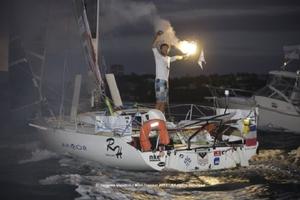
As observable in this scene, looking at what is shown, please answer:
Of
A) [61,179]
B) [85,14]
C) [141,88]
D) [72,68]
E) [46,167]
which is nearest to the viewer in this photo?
[61,179]

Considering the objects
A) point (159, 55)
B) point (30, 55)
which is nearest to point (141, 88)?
point (30, 55)

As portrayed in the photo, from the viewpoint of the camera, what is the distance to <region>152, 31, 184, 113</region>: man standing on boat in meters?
16.2

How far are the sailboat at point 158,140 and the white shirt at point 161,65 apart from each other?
159 cm

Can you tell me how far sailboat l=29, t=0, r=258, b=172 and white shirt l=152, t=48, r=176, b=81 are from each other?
5.23 ft

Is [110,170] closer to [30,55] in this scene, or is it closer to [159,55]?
[159,55]

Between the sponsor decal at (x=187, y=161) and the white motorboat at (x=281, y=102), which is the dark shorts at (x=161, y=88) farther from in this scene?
the white motorboat at (x=281, y=102)

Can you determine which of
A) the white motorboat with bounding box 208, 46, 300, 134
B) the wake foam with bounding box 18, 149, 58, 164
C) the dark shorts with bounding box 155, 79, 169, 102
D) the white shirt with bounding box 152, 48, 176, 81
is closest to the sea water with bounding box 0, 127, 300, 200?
the wake foam with bounding box 18, 149, 58, 164

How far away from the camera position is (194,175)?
1449 cm

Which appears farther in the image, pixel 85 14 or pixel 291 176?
pixel 85 14

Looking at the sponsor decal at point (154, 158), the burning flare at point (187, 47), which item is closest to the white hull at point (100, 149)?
the sponsor decal at point (154, 158)

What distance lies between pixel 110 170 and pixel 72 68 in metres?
7.36

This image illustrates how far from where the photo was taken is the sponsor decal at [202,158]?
14.5m

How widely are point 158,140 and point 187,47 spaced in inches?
158

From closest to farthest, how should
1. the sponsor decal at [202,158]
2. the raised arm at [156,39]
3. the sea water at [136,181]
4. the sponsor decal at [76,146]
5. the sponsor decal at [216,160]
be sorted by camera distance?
the sea water at [136,181] < the sponsor decal at [202,158] < the sponsor decal at [216,160] < the sponsor decal at [76,146] < the raised arm at [156,39]
